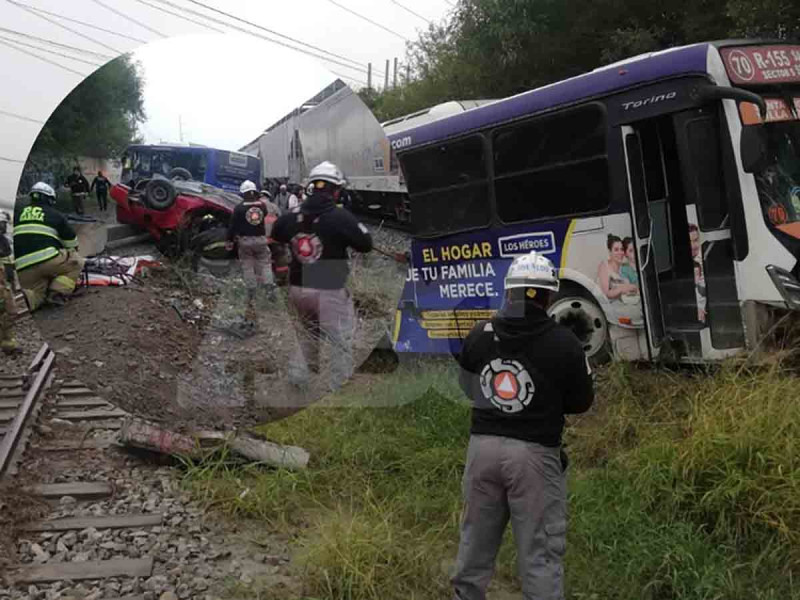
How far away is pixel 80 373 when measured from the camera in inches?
152

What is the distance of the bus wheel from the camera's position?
723 centimetres

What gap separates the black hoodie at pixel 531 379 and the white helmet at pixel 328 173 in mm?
972

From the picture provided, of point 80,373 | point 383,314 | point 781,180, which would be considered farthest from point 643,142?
point 80,373

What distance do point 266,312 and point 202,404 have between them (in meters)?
0.59

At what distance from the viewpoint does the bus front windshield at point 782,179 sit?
6.12 meters

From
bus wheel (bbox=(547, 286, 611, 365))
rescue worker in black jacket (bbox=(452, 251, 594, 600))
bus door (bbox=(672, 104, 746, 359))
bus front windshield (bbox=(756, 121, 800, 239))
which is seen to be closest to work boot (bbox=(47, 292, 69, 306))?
rescue worker in black jacket (bbox=(452, 251, 594, 600))

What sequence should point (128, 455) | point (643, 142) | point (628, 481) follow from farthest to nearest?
point (643, 142) < point (128, 455) < point (628, 481)

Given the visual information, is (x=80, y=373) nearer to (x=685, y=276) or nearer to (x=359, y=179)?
(x=359, y=179)

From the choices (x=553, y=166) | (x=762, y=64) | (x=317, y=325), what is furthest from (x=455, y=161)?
(x=317, y=325)

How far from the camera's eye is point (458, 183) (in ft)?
26.2

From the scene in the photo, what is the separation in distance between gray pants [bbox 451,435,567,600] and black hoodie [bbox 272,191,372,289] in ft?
3.42

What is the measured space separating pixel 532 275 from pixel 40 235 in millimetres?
2130

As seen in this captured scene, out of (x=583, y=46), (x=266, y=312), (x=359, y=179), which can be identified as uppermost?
(x=583, y=46)

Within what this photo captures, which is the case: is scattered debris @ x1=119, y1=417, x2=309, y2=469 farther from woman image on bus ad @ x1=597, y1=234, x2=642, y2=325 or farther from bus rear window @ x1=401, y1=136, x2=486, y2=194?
bus rear window @ x1=401, y1=136, x2=486, y2=194
